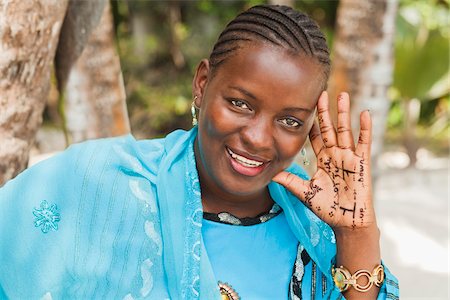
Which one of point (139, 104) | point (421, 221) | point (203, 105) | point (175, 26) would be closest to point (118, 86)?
point (203, 105)

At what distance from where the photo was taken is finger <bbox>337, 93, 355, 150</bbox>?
2.19 m

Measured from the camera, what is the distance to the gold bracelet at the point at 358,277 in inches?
86.4

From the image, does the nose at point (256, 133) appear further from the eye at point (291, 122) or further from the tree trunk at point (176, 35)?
the tree trunk at point (176, 35)

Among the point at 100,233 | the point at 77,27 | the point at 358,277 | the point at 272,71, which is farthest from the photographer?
the point at 77,27

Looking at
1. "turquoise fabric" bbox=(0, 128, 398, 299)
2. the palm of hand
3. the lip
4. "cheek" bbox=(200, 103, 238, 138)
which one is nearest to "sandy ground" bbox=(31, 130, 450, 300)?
the palm of hand

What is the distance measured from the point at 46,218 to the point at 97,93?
2012 mm

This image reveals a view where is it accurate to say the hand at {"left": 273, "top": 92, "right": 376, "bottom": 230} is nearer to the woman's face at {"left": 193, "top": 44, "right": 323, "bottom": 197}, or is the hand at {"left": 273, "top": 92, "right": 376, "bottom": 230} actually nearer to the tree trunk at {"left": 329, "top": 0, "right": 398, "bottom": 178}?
the woman's face at {"left": 193, "top": 44, "right": 323, "bottom": 197}

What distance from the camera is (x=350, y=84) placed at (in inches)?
173

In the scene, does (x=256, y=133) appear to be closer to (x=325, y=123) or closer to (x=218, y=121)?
(x=218, y=121)

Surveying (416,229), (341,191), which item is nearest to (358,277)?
(341,191)

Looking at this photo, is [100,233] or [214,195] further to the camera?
[214,195]

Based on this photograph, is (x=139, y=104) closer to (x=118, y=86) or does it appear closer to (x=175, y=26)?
(x=175, y=26)

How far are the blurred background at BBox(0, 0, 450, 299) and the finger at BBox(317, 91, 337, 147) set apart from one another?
1.33m

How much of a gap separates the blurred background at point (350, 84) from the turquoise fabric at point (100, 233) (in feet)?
2.34
